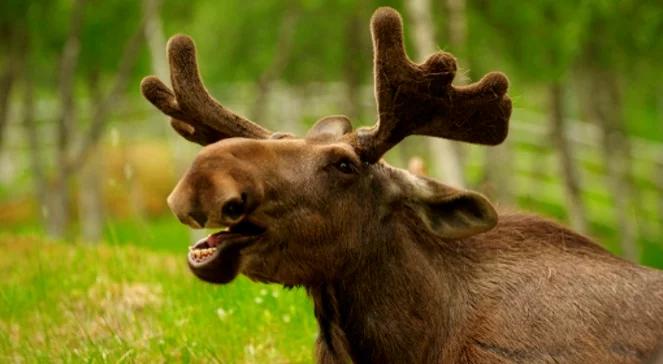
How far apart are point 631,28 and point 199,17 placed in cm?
956

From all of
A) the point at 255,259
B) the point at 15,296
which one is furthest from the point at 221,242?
the point at 15,296

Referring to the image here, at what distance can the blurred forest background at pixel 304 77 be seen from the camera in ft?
62.9

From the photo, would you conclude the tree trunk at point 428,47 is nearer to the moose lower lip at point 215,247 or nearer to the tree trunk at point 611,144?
the tree trunk at point 611,144

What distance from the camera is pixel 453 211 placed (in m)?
5.66

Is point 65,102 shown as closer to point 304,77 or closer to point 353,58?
point 353,58

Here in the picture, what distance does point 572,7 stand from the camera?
764 inches

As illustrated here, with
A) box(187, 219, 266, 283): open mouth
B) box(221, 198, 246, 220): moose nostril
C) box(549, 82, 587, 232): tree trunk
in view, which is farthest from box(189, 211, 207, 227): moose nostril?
box(549, 82, 587, 232): tree trunk

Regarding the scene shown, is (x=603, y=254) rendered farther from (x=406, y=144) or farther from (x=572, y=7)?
(x=406, y=144)

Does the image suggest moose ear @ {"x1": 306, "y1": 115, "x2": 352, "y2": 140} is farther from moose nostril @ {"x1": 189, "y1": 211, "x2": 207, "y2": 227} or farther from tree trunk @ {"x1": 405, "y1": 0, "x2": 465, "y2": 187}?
tree trunk @ {"x1": 405, "y1": 0, "x2": 465, "y2": 187}

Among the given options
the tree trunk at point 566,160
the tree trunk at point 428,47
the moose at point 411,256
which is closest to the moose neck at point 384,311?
the moose at point 411,256

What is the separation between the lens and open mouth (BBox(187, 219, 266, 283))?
508 cm

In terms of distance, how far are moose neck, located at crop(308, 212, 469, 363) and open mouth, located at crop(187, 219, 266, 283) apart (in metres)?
0.56

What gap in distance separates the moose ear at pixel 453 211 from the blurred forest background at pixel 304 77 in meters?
2.01

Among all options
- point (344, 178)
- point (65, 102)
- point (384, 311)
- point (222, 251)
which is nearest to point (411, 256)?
point (384, 311)
